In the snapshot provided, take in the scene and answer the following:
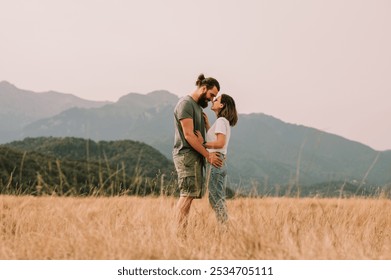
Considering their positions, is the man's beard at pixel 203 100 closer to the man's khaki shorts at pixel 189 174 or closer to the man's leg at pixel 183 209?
the man's khaki shorts at pixel 189 174

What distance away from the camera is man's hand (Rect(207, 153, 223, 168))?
15.2 ft

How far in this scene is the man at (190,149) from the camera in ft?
15.1

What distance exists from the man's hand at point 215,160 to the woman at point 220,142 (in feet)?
0.21

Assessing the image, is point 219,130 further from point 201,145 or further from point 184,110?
point 184,110

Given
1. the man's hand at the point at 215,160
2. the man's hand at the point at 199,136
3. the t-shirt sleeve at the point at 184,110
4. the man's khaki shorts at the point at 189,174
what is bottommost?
the man's khaki shorts at the point at 189,174

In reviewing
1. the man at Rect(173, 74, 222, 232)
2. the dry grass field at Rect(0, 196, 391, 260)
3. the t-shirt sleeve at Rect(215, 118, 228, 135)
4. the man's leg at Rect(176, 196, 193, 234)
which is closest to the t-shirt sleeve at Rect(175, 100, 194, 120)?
the man at Rect(173, 74, 222, 232)

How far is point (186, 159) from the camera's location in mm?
4715

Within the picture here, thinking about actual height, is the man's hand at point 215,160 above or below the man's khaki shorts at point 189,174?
above

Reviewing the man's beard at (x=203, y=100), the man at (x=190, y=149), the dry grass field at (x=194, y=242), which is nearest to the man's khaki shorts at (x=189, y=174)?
the man at (x=190, y=149)

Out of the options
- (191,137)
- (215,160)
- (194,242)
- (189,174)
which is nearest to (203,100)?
(191,137)
